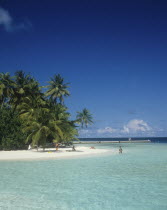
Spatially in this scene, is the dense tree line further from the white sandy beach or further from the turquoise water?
the turquoise water

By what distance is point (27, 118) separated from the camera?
1431 inches

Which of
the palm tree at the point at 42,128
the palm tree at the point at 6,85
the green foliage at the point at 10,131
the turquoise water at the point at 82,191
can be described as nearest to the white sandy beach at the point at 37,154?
the palm tree at the point at 42,128

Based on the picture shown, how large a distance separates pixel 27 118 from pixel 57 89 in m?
18.5

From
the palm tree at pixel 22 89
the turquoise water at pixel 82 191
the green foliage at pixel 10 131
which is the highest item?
the palm tree at pixel 22 89

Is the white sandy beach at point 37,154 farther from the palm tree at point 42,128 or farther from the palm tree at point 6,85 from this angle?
the palm tree at point 6,85

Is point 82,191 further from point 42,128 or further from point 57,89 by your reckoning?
point 57,89

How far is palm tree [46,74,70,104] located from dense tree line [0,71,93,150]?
319 inches

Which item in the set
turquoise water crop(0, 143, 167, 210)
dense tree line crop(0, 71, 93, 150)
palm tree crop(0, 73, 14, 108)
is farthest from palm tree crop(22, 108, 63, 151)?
turquoise water crop(0, 143, 167, 210)

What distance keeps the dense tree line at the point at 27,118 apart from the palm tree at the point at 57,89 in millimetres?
8095

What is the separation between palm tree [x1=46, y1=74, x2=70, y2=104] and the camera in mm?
54125

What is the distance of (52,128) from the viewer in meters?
32.8

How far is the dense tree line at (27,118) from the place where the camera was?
1267 inches

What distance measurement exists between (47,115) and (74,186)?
69.6ft

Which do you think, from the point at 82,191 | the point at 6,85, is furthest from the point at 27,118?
the point at 82,191
